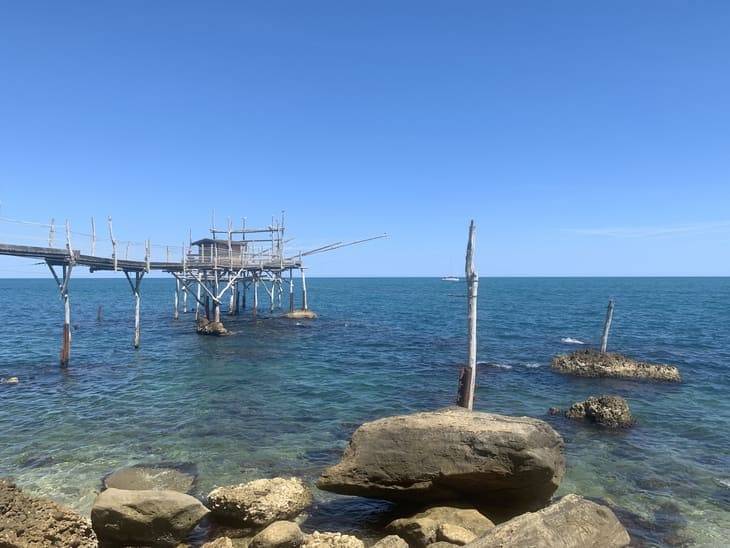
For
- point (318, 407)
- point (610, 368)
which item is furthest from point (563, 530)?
point (610, 368)

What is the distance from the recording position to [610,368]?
75.3 feet

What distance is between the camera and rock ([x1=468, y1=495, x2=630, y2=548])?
608 centimetres

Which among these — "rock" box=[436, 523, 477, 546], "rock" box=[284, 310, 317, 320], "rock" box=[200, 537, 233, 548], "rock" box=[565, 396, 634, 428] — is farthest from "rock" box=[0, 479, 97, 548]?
"rock" box=[284, 310, 317, 320]

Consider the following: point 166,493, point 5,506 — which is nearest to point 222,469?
point 166,493

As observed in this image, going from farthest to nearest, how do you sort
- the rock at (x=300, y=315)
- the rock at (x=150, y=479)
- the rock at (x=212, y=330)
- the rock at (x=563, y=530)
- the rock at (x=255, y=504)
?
1. the rock at (x=300, y=315)
2. the rock at (x=212, y=330)
3. the rock at (x=150, y=479)
4. the rock at (x=255, y=504)
5. the rock at (x=563, y=530)

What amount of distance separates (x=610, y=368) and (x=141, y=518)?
21320mm

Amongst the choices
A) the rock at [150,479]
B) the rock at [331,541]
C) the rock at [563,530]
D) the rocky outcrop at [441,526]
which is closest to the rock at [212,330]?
the rock at [150,479]

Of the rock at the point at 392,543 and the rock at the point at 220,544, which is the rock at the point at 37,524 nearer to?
the rock at the point at 220,544

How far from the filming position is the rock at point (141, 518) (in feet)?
26.3

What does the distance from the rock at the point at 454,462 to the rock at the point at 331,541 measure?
4.61 feet

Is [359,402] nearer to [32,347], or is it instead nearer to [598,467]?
[598,467]

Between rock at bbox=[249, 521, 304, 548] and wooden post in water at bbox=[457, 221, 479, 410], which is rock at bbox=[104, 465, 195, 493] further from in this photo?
wooden post in water at bbox=[457, 221, 479, 410]

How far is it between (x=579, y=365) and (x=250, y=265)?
90.3 ft

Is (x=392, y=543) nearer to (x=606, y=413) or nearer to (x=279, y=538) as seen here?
(x=279, y=538)
